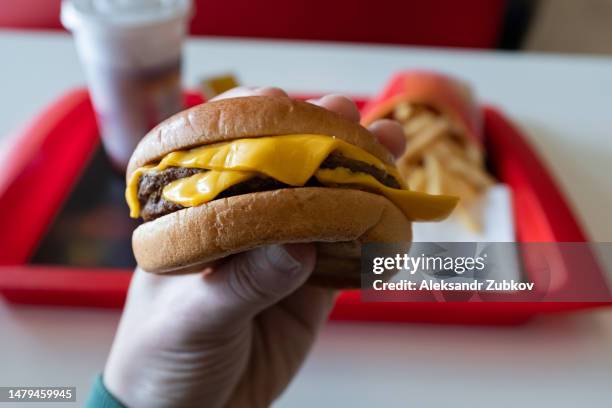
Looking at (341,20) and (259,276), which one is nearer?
(259,276)

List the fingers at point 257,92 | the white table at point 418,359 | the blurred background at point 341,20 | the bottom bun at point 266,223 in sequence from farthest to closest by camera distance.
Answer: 1. the blurred background at point 341,20
2. the white table at point 418,359
3. the fingers at point 257,92
4. the bottom bun at point 266,223

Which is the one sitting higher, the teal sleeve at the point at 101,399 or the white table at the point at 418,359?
the teal sleeve at the point at 101,399

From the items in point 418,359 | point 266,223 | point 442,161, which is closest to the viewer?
point 266,223

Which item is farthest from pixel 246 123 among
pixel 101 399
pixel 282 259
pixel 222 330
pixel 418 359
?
pixel 418 359

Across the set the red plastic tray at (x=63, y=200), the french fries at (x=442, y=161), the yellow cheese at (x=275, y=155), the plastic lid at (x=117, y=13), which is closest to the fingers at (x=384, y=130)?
the yellow cheese at (x=275, y=155)

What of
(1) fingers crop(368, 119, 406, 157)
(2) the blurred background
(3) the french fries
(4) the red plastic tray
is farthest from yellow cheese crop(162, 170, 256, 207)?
(2) the blurred background

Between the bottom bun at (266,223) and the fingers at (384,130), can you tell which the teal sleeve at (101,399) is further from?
the fingers at (384,130)

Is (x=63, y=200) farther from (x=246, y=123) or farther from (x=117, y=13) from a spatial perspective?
(x=246, y=123)

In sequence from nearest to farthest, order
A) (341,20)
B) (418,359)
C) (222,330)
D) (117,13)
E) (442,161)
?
(222,330) < (418,359) < (117,13) < (442,161) < (341,20)
